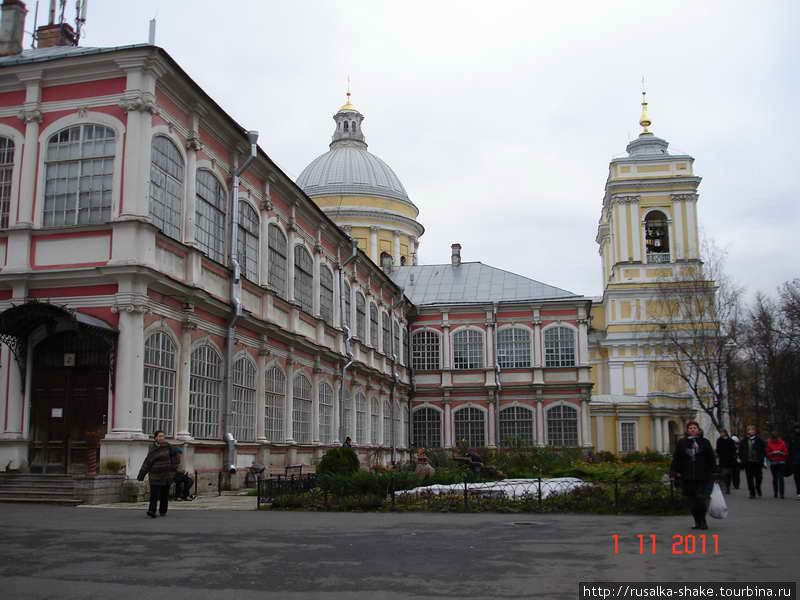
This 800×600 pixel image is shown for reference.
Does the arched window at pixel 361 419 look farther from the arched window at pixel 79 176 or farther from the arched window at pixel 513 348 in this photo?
the arched window at pixel 79 176

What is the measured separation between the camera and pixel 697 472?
1188 centimetres

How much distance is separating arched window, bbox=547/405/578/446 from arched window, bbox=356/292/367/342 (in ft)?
42.0

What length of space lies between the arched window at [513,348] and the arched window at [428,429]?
4505 mm

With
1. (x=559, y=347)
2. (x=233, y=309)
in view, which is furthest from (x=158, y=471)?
(x=559, y=347)

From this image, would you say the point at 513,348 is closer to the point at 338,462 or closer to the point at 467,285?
the point at 467,285

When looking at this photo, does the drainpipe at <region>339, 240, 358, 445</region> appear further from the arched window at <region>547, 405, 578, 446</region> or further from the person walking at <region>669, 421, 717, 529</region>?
the person walking at <region>669, 421, 717, 529</region>

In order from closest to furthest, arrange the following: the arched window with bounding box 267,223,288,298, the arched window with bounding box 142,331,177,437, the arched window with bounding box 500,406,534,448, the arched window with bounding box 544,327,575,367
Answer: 1. the arched window with bounding box 142,331,177,437
2. the arched window with bounding box 267,223,288,298
3. the arched window with bounding box 500,406,534,448
4. the arched window with bounding box 544,327,575,367

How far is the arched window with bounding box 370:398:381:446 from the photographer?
38031 mm

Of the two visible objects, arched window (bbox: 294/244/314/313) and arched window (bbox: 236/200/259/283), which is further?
arched window (bbox: 294/244/314/313)

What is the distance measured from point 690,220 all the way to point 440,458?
35.1 metres

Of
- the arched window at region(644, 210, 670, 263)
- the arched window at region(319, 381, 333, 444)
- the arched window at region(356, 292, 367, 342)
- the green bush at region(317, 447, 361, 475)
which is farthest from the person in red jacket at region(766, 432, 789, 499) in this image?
the arched window at region(644, 210, 670, 263)

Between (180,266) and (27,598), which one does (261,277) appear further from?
(27,598)
